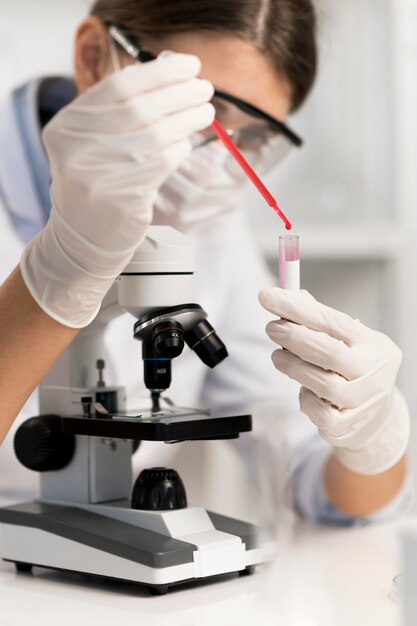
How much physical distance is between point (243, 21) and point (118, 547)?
0.89 meters

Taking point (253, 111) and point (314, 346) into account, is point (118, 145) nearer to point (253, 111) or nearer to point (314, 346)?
point (314, 346)

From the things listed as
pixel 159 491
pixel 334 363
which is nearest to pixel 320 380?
pixel 334 363

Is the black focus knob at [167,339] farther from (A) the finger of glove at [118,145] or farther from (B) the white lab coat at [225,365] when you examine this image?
(B) the white lab coat at [225,365]

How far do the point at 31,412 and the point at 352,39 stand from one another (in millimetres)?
2086

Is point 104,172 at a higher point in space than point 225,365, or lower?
higher

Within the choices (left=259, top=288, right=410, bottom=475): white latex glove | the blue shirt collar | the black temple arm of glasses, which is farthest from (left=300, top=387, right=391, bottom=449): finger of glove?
the blue shirt collar

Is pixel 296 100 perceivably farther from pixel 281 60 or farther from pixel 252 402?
pixel 252 402

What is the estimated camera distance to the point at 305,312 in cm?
115

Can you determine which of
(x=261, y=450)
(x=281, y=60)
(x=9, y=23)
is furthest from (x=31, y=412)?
(x=9, y=23)

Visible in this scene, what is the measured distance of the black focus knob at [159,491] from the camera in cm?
120

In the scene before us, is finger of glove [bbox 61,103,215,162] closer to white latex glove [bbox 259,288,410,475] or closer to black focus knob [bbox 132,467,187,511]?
white latex glove [bbox 259,288,410,475]

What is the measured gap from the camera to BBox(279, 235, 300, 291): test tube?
117cm

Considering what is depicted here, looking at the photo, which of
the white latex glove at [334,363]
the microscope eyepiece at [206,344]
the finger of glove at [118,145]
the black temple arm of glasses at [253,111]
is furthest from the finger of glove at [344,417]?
the black temple arm of glasses at [253,111]

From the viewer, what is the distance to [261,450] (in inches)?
59.0
